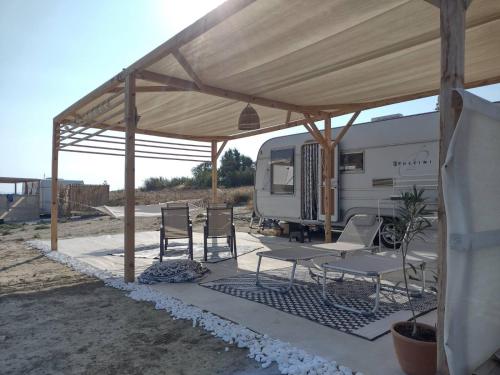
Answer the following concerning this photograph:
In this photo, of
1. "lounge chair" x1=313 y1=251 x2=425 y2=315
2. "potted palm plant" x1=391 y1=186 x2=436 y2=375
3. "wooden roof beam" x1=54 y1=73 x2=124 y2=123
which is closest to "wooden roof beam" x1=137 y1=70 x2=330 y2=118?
"wooden roof beam" x1=54 y1=73 x2=124 y2=123

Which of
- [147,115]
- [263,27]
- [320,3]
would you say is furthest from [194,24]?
[147,115]

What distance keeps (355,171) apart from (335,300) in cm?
377

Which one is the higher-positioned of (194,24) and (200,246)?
(194,24)

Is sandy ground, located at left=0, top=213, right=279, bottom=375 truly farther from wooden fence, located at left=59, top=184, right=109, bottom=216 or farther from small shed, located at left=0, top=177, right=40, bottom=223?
wooden fence, located at left=59, top=184, right=109, bottom=216

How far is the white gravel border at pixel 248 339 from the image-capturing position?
222 cm

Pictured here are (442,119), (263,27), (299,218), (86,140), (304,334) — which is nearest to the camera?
(442,119)

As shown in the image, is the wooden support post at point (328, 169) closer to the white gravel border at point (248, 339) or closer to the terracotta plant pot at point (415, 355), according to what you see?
the white gravel border at point (248, 339)

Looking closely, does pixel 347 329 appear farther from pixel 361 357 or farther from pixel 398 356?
pixel 398 356

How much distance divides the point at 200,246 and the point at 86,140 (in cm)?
261

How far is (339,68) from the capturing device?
4.14 m

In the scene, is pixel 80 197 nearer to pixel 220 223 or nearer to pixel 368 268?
pixel 220 223

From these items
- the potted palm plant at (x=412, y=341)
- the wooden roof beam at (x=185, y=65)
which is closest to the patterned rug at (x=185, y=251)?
the wooden roof beam at (x=185, y=65)

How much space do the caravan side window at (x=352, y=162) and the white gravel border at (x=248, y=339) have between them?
14.1 ft

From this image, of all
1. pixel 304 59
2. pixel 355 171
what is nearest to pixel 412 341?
pixel 304 59
